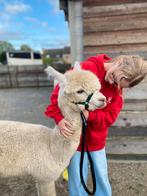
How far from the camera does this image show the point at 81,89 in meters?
1.44

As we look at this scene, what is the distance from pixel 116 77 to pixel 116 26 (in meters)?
2.05

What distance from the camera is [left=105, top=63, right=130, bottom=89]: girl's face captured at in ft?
5.06

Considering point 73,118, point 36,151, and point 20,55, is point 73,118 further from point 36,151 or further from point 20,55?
point 20,55

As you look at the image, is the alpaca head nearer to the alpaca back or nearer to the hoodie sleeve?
the hoodie sleeve

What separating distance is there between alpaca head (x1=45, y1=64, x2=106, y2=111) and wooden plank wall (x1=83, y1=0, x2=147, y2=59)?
81.7 inches

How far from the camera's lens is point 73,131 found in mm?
1644

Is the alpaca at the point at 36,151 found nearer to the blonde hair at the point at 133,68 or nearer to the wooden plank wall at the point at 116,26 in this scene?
the blonde hair at the point at 133,68

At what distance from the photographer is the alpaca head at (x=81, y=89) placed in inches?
56.3

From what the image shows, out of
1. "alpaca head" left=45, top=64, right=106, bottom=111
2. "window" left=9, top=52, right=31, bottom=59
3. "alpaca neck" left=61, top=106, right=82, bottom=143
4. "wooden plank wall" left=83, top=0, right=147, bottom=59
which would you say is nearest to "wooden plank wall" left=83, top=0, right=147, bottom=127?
"wooden plank wall" left=83, top=0, right=147, bottom=59

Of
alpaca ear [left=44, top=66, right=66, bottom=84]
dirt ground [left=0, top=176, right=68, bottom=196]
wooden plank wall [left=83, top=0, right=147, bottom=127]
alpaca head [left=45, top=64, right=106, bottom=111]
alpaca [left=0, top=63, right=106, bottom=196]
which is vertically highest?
wooden plank wall [left=83, top=0, right=147, bottom=127]

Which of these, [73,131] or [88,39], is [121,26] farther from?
[73,131]

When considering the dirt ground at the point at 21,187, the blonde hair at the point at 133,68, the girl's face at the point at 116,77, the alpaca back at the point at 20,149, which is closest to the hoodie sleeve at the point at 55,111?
the alpaca back at the point at 20,149

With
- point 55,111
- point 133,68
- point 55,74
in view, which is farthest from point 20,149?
point 133,68

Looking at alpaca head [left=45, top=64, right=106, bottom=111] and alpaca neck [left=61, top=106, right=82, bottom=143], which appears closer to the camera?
alpaca head [left=45, top=64, right=106, bottom=111]
